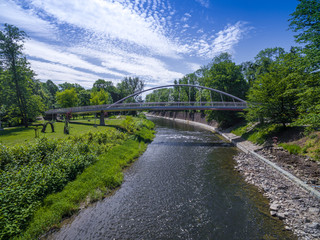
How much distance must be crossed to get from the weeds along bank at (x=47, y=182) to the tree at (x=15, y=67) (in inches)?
1050

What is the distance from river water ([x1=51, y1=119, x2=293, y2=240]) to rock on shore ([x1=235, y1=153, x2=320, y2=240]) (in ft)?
1.76

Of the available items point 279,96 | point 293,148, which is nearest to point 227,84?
point 279,96

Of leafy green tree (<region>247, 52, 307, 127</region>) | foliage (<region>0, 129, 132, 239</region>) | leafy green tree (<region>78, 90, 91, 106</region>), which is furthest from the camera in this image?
leafy green tree (<region>78, 90, 91, 106</region>)

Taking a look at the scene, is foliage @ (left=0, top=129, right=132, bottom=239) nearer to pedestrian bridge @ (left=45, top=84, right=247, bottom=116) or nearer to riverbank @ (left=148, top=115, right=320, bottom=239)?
riverbank @ (left=148, top=115, right=320, bottom=239)

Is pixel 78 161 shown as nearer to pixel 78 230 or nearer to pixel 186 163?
pixel 78 230

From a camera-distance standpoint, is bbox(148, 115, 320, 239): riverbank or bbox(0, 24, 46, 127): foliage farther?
bbox(0, 24, 46, 127): foliage

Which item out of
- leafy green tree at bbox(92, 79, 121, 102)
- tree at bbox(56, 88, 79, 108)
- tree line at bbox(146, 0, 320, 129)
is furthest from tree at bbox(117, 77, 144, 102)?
tree line at bbox(146, 0, 320, 129)

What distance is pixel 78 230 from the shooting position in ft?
25.1

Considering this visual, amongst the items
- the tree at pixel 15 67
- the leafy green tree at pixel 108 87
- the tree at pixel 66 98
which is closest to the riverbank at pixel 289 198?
the tree at pixel 15 67

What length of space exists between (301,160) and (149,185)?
14.2 meters

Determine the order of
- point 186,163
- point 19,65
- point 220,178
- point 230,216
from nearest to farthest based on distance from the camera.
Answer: point 230,216 → point 220,178 → point 186,163 → point 19,65

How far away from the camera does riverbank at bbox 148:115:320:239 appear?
735 cm

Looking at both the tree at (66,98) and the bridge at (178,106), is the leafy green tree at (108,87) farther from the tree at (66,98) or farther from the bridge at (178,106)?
the bridge at (178,106)

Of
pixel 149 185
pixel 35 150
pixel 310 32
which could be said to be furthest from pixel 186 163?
pixel 310 32
